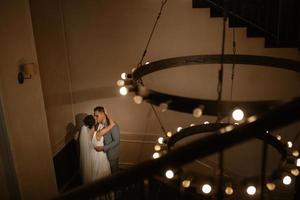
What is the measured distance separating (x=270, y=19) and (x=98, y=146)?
3.31 meters

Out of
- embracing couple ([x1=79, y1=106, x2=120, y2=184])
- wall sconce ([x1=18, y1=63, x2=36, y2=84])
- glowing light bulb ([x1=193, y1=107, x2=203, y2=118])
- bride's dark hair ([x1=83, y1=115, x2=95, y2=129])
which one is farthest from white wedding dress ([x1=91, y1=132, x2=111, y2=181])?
glowing light bulb ([x1=193, y1=107, x2=203, y2=118])

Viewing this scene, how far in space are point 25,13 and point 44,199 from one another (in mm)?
2757

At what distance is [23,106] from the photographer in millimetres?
4473

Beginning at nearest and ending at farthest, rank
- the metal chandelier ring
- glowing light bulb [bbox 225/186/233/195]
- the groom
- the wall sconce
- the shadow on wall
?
the metal chandelier ring → glowing light bulb [bbox 225/186/233/195] → the wall sconce → the groom → the shadow on wall

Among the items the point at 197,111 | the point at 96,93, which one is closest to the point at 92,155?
the point at 96,93

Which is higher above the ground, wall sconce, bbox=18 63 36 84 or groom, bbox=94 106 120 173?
wall sconce, bbox=18 63 36 84

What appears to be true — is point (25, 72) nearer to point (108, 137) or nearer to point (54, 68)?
point (54, 68)

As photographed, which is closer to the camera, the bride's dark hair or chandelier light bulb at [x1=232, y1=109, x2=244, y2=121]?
chandelier light bulb at [x1=232, y1=109, x2=244, y2=121]

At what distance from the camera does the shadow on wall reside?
655 centimetres

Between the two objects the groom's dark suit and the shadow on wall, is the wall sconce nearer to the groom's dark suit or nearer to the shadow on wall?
the groom's dark suit

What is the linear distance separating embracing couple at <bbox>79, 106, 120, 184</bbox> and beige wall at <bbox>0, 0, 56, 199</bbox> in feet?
2.56

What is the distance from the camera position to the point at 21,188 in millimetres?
4492

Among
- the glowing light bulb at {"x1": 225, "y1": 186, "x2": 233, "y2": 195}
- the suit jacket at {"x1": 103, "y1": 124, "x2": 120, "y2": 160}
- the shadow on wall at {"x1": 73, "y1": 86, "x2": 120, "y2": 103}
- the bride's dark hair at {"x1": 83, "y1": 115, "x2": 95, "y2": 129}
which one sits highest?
the shadow on wall at {"x1": 73, "y1": 86, "x2": 120, "y2": 103}

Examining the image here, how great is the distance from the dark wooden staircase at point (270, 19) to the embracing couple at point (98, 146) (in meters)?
2.58
